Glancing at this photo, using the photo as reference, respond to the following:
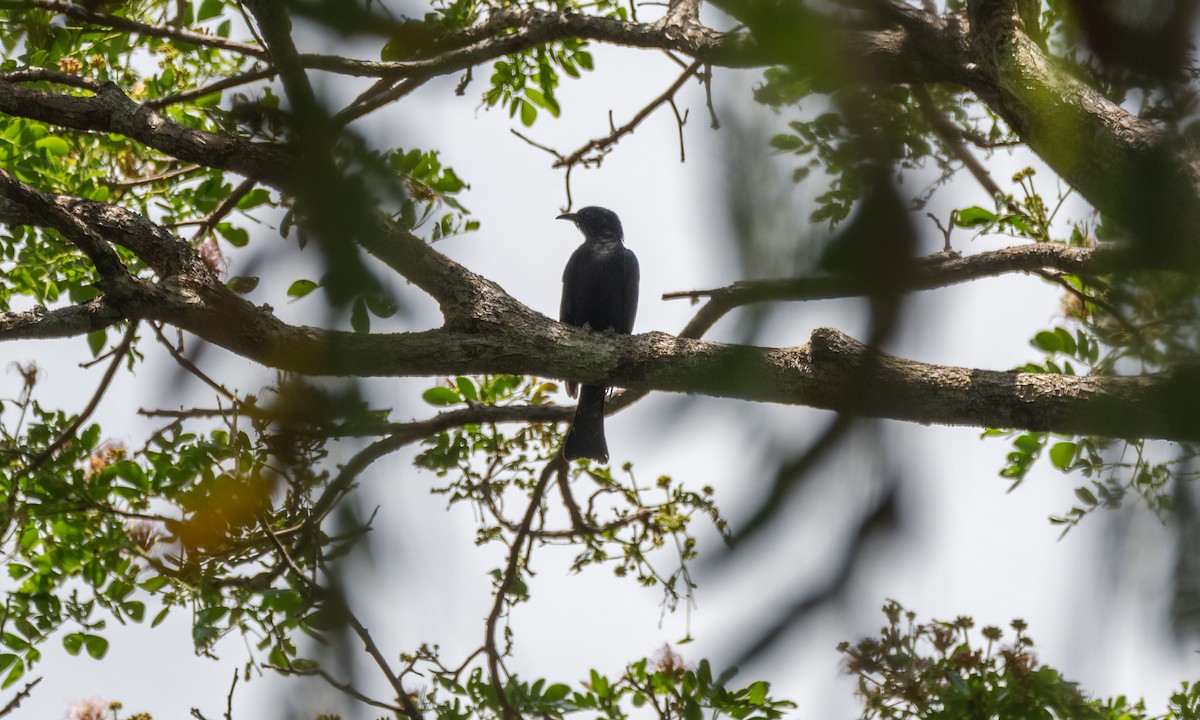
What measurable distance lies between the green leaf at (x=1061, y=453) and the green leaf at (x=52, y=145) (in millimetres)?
3757

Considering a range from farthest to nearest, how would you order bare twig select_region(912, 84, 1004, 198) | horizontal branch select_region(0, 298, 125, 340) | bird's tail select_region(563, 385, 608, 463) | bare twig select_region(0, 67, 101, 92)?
1. bird's tail select_region(563, 385, 608, 463)
2. bare twig select_region(0, 67, 101, 92)
3. horizontal branch select_region(0, 298, 125, 340)
4. bare twig select_region(912, 84, 1004, 198)

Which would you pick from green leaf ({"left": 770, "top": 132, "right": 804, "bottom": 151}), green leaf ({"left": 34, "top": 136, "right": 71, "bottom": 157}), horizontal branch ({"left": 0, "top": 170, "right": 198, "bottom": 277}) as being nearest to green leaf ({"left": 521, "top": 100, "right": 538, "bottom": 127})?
horizontal branch ({"left": 0, "top": 170, "right": 198, "bottom": 277})

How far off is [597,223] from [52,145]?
407 centimetres

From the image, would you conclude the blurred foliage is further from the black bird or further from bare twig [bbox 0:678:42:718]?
the black bird

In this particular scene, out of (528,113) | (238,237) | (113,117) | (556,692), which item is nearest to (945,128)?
(238,237)

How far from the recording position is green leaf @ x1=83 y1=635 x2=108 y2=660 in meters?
3.38

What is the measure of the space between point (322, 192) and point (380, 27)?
0.12 m

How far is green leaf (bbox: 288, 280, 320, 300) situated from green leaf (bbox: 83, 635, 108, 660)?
3213 mm

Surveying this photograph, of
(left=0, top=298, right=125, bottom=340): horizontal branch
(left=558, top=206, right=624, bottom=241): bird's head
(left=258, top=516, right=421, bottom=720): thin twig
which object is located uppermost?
(left=558, top=206, right=624, bottom=241): bird's head

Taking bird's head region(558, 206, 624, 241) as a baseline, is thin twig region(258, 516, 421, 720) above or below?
below

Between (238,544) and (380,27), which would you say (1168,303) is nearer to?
(380,27)

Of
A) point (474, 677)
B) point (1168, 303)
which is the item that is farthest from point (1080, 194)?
point (474, 677)

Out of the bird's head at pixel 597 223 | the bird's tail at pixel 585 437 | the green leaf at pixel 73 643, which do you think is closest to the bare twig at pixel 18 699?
the green leaf at pixel 73 643

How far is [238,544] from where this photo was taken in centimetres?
91
